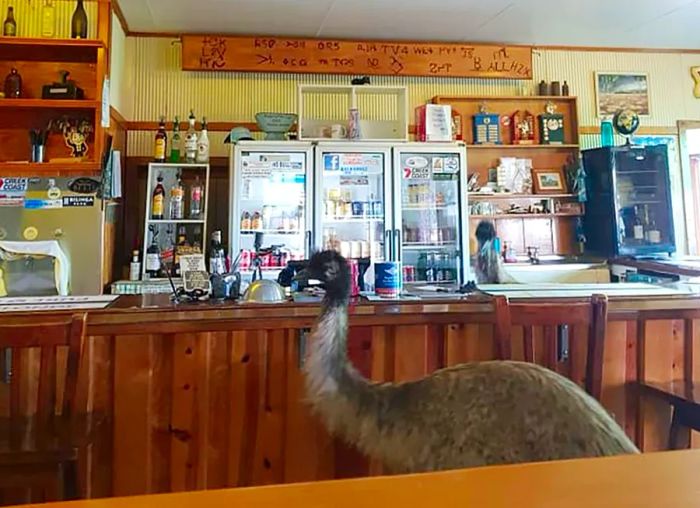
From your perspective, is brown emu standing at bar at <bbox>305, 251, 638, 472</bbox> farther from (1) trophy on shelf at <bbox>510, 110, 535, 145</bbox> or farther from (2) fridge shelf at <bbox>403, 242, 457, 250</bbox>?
(1) trophy on shelf at <bbox>510, 110, 535, 145</bbox>

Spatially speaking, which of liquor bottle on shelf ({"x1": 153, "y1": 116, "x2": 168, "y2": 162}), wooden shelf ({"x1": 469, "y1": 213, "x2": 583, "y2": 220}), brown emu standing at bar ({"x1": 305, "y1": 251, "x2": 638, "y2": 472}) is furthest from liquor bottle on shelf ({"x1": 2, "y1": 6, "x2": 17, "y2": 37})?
wooden shelf ({"x1": 469, "y1": 213, "x2": 583, "y2": 220})

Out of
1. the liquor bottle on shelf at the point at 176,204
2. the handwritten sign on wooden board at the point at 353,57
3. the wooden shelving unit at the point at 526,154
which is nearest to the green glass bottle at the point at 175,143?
the liquor bottle on shelf at the point at 176,204

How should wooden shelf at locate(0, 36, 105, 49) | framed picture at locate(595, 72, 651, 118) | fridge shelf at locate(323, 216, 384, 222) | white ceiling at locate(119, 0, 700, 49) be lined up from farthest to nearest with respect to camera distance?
framed picture at locate(595, 72, 651, 118), fridge shelf at locate(323, 216, 384, 222), white ceiling at locate(119, 0, 700, 49), wooden shelf at locate(0, 36, 105, 49)

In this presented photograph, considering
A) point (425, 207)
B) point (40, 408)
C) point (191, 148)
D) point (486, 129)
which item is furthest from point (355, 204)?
point (40, 408)

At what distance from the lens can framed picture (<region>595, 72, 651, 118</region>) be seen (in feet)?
17.4

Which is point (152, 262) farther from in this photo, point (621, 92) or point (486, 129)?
point (621, 92)

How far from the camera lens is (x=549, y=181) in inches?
201

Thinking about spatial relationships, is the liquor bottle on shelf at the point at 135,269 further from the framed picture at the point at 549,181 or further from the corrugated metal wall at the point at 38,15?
the framed picture at the point at 549,181

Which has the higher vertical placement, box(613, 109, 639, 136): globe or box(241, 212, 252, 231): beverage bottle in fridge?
box(613, 109, 639, 136): globe

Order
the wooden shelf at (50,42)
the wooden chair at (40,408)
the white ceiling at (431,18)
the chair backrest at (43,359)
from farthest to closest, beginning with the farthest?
the white ceiling at (431,18), the wooden shelf at (50,42), the chair backrest at (43,359), the wooden chair at (40,408)

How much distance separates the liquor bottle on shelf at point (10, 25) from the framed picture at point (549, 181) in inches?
172

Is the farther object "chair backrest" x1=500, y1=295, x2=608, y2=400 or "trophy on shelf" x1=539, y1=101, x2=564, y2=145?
"trophy on shelf" x1=539, y1=101, x2=564, y2=145

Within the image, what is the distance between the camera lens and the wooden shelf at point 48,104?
3.63 metres

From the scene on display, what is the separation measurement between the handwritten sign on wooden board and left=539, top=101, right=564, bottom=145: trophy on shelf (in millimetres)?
430
